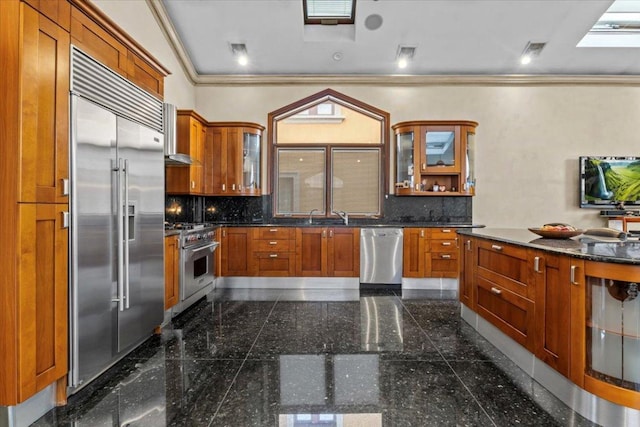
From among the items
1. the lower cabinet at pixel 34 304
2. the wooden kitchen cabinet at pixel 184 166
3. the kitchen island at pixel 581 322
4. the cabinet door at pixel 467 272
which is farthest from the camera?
the wooden kitchen cabinet at pixel 184 166

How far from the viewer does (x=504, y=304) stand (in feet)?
9.18

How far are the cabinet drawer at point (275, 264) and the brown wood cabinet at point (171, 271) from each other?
1506 mm

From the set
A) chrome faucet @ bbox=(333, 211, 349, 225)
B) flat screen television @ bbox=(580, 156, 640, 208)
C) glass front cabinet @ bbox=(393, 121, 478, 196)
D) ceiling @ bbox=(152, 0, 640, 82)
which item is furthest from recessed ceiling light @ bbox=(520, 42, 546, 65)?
chrome faucet @ bbox=(333, 211, 349, 225)

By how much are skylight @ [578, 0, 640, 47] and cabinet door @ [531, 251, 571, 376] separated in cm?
459

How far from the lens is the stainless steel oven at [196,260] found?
3863mm

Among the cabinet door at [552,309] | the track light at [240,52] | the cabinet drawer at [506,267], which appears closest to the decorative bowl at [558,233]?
the cabinet drawer at [506,267]

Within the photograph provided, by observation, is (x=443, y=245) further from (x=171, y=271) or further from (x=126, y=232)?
(x=126, y=232)

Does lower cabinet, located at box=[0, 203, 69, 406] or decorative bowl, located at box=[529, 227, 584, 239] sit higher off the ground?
decorative bowl, located at box=[529, 227, 584, 239]

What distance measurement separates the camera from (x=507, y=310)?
275 cm

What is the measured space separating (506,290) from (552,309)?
0.53 meters

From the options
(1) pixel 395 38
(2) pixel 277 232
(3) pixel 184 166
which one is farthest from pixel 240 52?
(2) pixel 277 232

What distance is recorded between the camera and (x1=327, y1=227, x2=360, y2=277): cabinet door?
511 centimetres

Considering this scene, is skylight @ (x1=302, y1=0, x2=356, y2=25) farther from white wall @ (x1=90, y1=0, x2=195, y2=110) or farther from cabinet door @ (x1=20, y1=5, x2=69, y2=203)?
cabinet door @ (x1=20, y1=5, x2=69, y2=203)

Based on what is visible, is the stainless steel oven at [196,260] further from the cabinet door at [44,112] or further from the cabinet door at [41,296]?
the cabinet door at [44,112]
